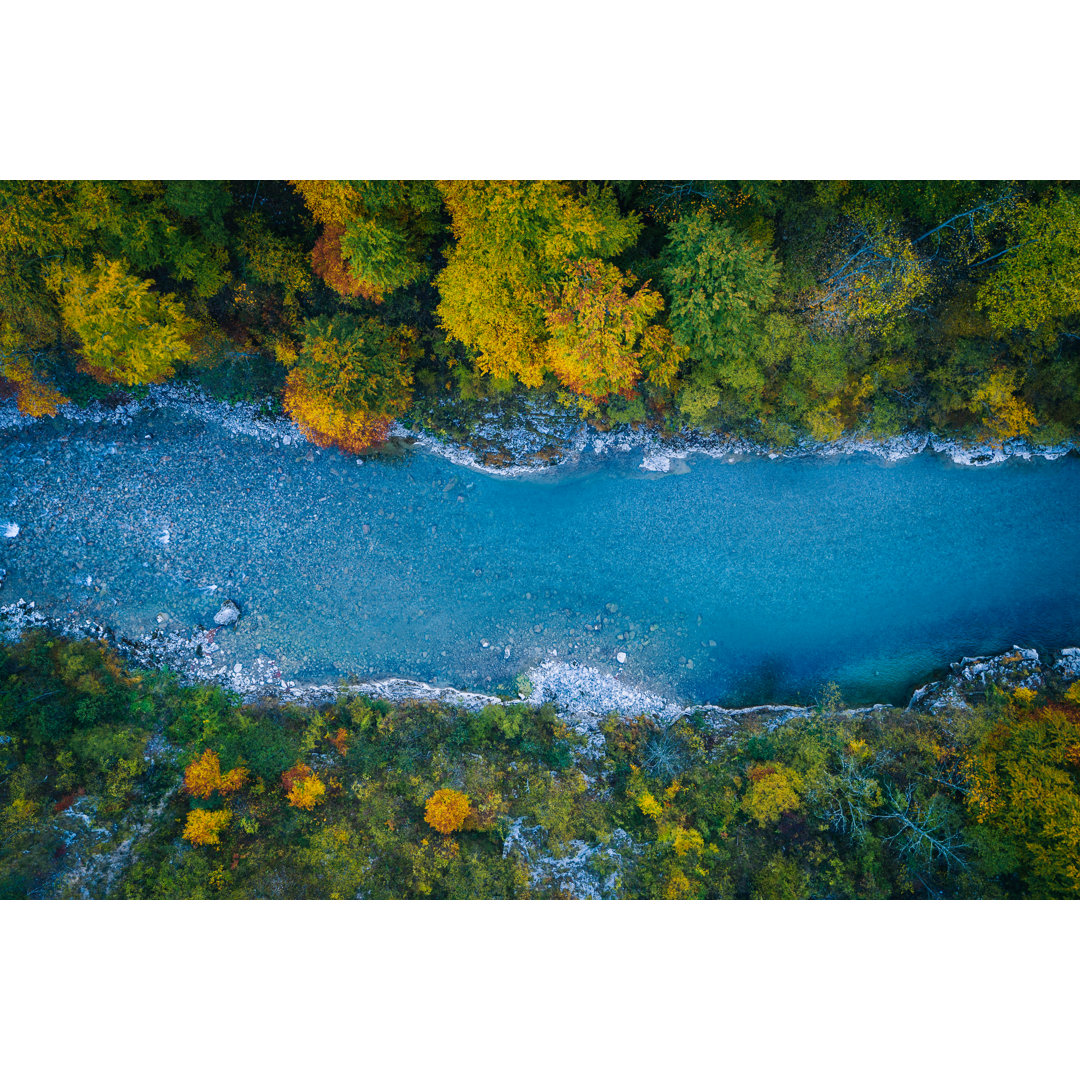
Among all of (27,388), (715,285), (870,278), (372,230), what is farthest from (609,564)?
(27,388)

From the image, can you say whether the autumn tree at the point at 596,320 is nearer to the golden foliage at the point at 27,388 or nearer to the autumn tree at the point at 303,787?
the autumn tree at the point at 303,787

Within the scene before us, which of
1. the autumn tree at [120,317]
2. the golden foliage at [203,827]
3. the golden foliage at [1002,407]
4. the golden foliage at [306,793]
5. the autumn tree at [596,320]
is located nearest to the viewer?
the autumn tree at [596,320]

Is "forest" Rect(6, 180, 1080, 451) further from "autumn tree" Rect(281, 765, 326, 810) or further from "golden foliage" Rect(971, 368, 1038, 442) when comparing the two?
"autumn tree" Rect(281, 765, 326, 810)

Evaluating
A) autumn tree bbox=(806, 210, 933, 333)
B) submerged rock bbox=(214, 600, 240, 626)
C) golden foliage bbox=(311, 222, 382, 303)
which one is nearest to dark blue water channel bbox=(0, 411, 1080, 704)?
A: submerged rock bbox=(214, 600, 240, 626)

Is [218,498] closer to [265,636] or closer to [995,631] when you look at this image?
[265,636]

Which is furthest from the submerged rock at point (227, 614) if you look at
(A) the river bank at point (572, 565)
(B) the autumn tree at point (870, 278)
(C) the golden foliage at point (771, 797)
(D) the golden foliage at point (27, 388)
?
(B) the autumn tree at point (870, 278)

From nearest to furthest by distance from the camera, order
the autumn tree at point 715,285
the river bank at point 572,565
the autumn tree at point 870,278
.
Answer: the autumn tree at point 715,285, the autumn tree at point 870,278, the river bank at point 572,565
